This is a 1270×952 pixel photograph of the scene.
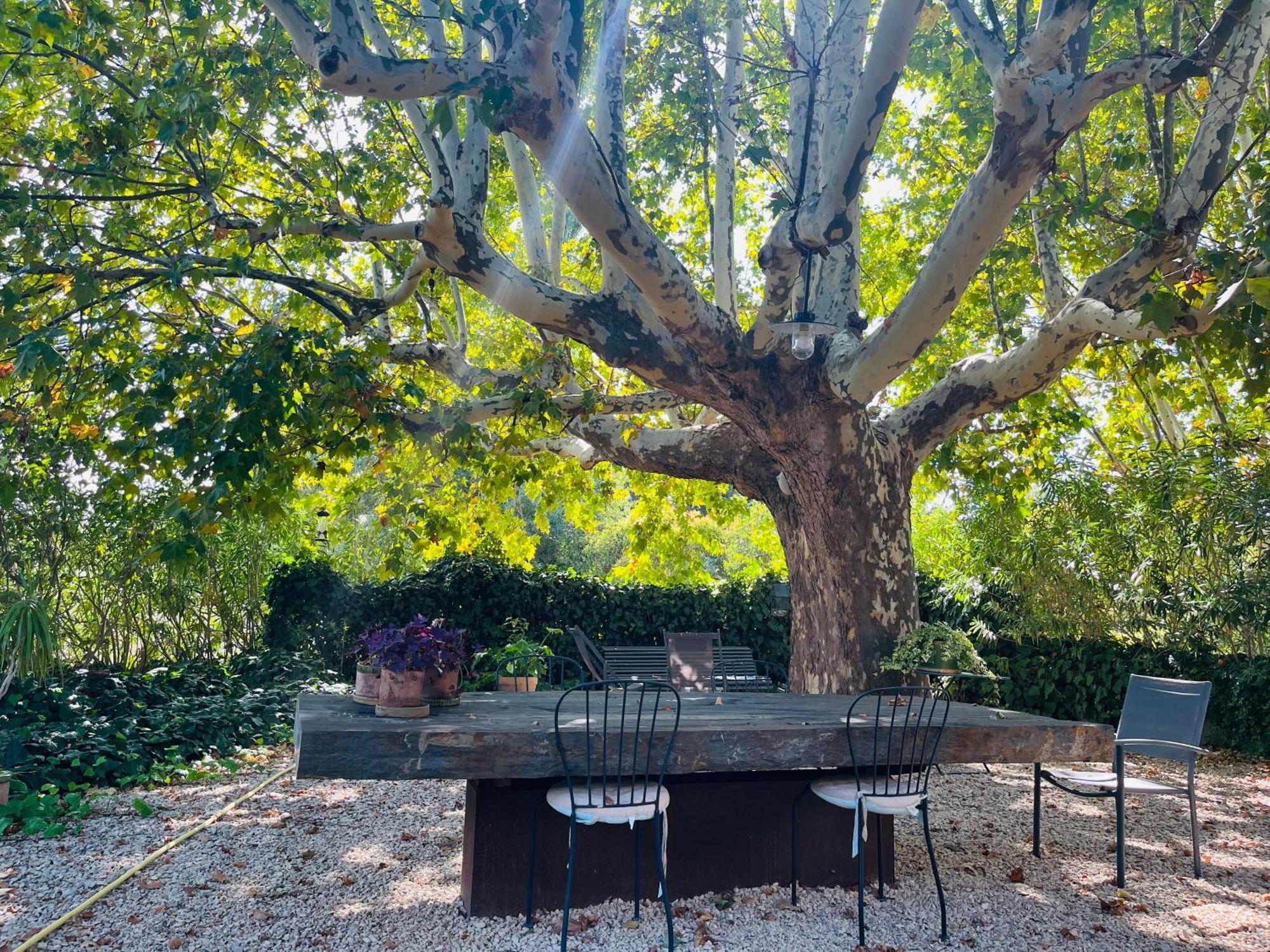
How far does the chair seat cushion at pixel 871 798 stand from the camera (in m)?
3.72

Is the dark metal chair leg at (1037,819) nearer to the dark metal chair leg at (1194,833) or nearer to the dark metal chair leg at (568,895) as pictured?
the dark metal chair leg at (1194,833)

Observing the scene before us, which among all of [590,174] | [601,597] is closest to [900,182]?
[601,597]

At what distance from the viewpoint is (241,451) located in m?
4.68

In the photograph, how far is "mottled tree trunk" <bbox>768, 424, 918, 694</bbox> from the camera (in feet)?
19.0

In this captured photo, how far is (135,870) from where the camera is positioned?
4121mm

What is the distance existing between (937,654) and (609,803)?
2516 millimetres

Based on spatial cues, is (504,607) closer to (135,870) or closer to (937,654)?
(937,654)

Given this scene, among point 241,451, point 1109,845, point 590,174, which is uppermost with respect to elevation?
point 590,174

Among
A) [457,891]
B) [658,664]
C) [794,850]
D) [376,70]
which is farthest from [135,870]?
[658,664]

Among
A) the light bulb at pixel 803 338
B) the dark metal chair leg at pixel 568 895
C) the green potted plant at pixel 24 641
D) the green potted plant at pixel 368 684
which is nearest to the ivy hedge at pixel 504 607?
the green potted plant at pixel 24 641

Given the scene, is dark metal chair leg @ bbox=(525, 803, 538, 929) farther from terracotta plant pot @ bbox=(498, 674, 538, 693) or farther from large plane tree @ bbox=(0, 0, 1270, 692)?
terracotta plant pot @ bbox=(498, 674, 538, 693)

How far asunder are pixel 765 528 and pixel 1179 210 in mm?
10452

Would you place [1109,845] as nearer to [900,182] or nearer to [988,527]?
[988,527]

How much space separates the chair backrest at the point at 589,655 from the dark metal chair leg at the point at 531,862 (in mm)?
3926
